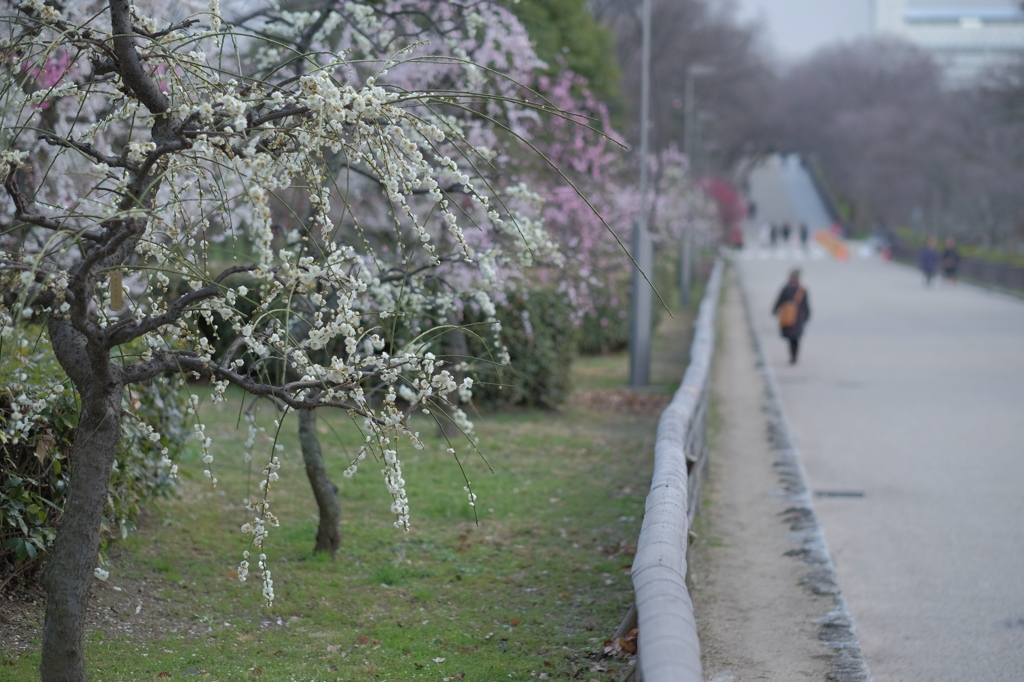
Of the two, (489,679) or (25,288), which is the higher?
(25,288)

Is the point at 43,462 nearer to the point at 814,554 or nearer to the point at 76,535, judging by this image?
the point at 76,535

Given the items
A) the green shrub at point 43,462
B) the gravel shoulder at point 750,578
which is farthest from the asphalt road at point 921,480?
the green shrub at point 43,462

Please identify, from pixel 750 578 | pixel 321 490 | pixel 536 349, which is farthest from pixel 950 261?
pixel 321 490

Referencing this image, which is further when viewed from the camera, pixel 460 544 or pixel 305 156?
pixel 460 544

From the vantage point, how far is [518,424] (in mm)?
11141

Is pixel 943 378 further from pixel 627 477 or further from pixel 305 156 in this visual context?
pixel 305 156

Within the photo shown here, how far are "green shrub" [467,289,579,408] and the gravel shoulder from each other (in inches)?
77.5

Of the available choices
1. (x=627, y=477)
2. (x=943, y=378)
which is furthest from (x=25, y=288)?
(x=943, y=378)

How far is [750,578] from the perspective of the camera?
649cm

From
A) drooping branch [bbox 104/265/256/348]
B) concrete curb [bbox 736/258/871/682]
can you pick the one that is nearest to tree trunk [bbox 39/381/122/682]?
drooping branch [bbox 104/265/256/348]

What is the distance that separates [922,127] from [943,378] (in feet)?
165

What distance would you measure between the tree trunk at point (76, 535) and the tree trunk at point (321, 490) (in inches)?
86.2

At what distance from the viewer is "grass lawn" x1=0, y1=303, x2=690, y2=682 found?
4.88m

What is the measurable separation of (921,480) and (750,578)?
3.50 m
